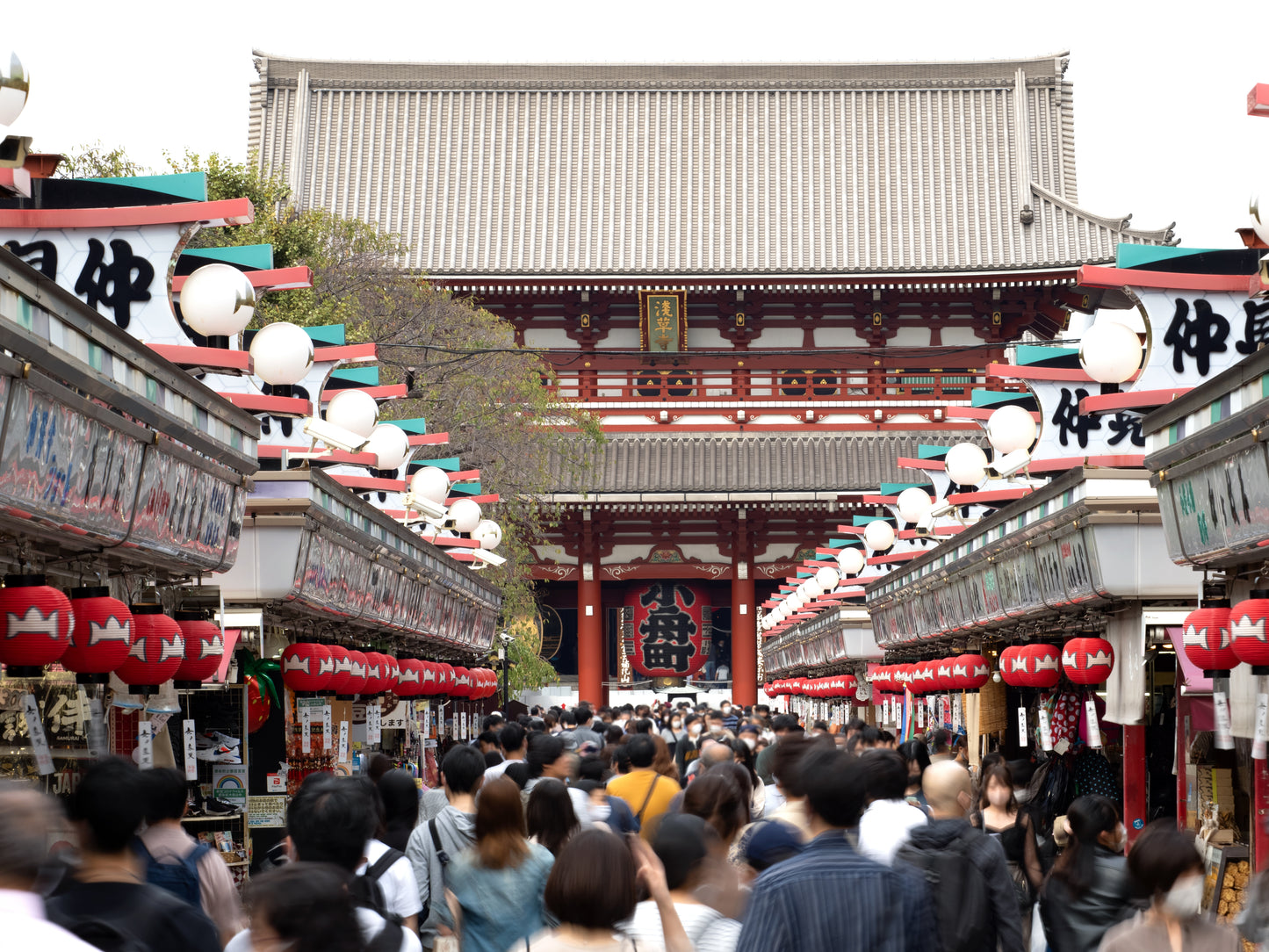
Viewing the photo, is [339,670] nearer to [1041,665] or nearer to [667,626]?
[1041,665]

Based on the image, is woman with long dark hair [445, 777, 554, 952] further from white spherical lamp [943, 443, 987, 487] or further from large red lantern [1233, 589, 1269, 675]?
white spherical lamp [943, 443, 987, 487]

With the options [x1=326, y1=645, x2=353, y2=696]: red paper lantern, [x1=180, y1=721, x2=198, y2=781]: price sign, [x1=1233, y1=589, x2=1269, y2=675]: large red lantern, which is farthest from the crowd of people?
[x1=326, y1=645, x2=353, y2=696]: red paper lantern

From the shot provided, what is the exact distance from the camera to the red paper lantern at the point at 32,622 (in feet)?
22.2

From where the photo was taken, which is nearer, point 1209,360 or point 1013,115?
point 1209,360

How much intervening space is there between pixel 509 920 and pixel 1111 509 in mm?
6346

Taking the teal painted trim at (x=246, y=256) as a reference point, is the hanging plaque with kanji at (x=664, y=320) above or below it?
above

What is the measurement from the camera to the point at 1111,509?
36.6ft

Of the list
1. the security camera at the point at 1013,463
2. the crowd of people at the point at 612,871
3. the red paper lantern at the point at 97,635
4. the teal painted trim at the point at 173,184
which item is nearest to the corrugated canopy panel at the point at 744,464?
the security camera at the point at 1013,463

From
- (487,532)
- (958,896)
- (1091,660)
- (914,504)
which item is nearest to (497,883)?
(958,896)

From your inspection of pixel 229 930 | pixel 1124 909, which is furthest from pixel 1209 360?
pixel 229 930

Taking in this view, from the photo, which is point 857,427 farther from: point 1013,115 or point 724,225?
point 1013,115

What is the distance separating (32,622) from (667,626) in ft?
105

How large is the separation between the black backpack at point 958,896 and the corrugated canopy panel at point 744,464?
2742 centimetres

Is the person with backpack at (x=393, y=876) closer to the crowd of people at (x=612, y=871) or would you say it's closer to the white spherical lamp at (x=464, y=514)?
the crowd of people at (x=612, y=871)
